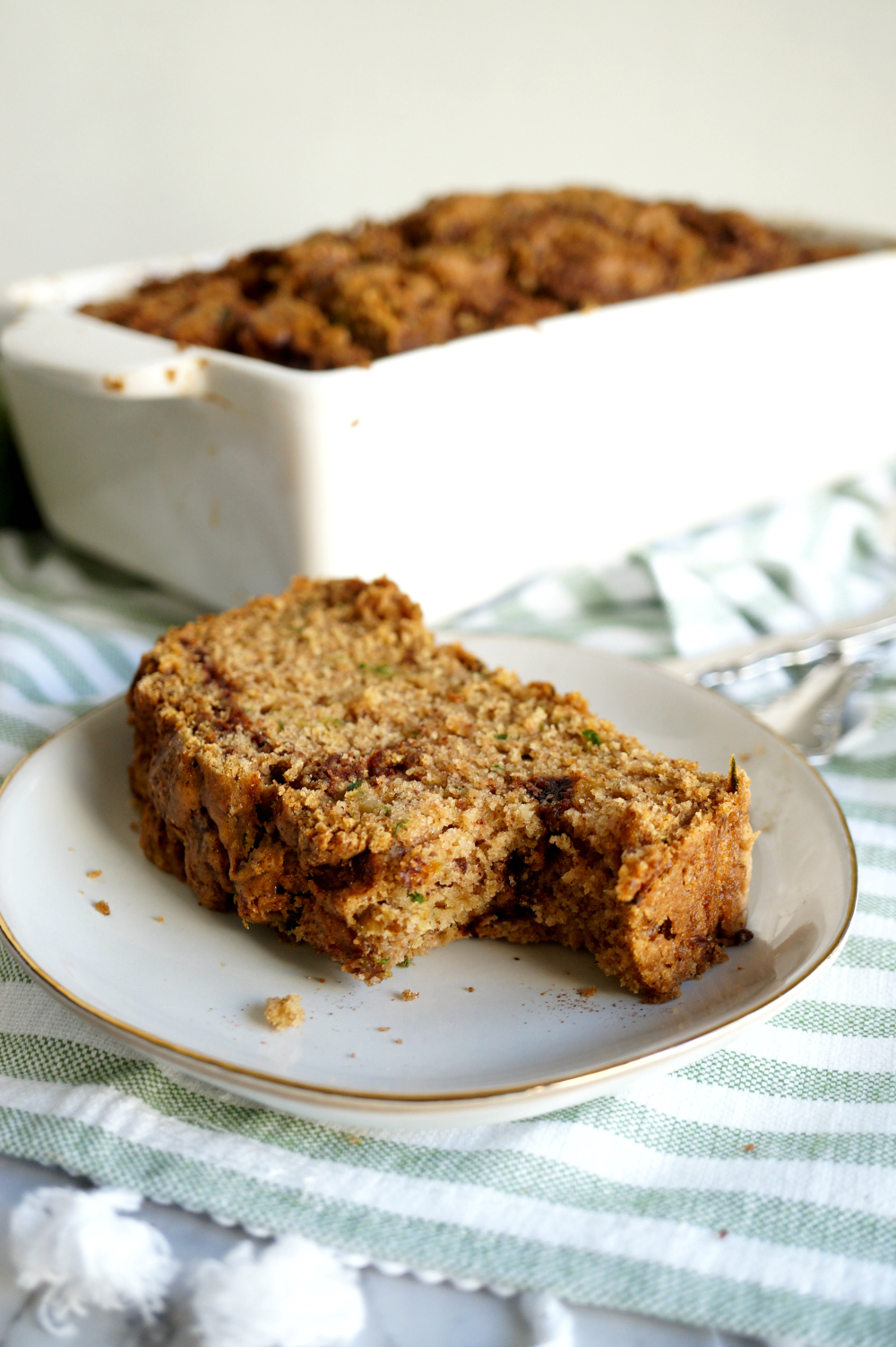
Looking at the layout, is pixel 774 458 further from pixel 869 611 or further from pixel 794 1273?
pixel 794 1273

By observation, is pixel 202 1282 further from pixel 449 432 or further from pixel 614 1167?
pixel 449 432

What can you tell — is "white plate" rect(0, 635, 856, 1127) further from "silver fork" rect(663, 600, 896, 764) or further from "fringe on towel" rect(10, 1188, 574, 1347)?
"silver fork" rect(663, 600, 896, 764)

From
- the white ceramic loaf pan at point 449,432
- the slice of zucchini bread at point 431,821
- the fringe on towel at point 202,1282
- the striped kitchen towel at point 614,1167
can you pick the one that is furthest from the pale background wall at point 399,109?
the fringe on towel at point 202,1282

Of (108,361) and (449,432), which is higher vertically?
(108,361)

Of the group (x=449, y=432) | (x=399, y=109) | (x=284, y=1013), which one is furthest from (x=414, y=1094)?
(x=399, y=109)

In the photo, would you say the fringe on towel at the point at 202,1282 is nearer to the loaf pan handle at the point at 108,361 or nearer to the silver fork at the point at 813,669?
the silver fork at the point at 813,669

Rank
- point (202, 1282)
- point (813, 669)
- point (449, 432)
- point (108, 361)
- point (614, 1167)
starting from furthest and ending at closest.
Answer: point (813, 669) → point (449, 432) → point (108, 361) → point (614, 1167) → point (202, 1282)
